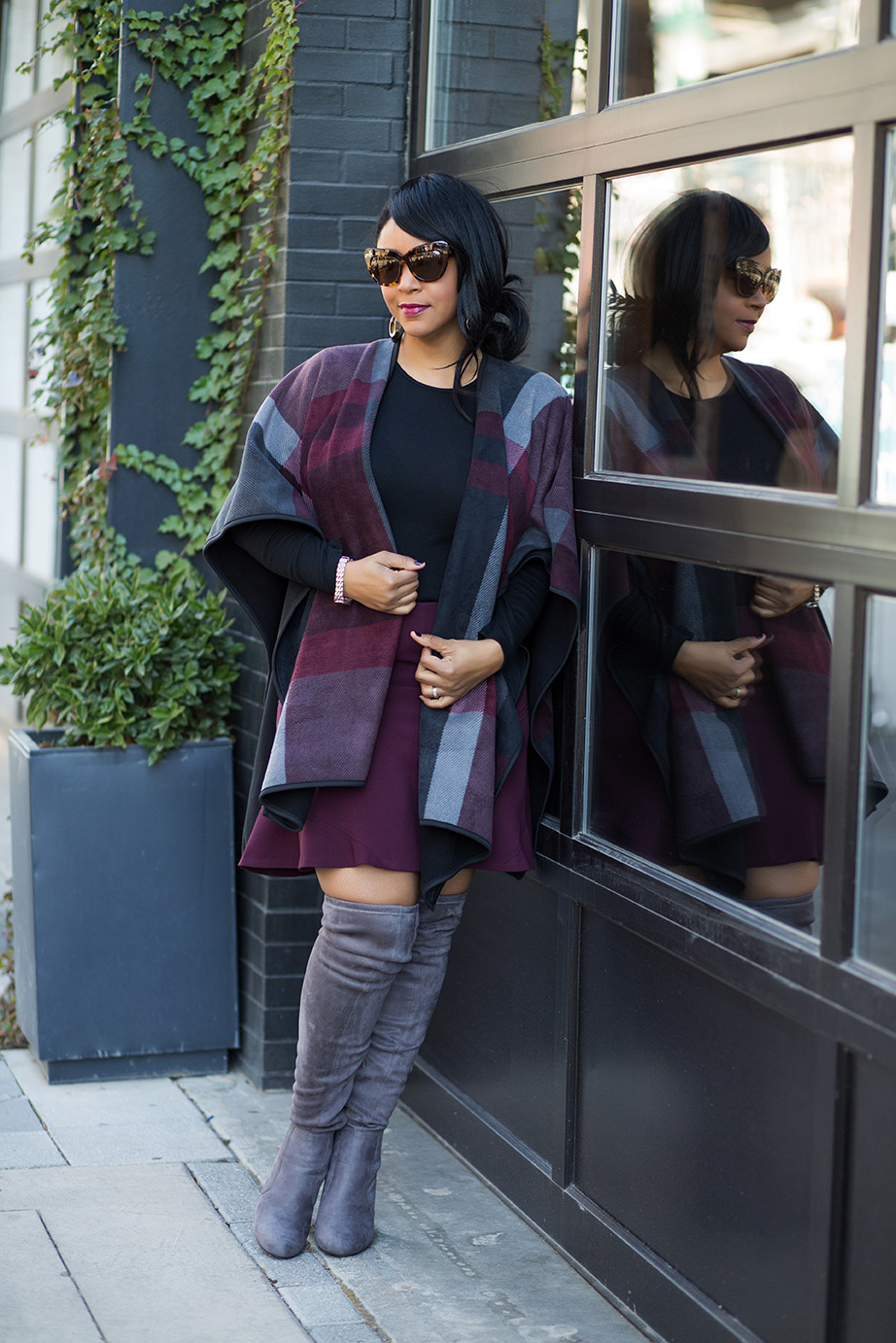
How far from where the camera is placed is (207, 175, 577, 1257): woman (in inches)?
105

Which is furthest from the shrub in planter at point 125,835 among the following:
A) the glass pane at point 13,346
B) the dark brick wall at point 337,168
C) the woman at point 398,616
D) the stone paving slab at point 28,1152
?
the glass pane at point 13,346

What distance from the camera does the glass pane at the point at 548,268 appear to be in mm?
2930

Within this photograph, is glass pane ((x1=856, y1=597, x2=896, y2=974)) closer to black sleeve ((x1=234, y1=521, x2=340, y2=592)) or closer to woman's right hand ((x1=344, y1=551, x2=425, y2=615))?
woman's right hand ((x1=344, y1=551, x2=425, y2=615))

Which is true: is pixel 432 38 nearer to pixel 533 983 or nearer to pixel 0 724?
pixel 533 983

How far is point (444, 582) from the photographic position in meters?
2.67

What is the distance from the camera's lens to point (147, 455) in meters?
3.92

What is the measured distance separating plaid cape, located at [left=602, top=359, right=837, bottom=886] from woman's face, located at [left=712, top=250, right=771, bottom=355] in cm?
4

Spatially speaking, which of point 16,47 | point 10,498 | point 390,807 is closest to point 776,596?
point 390,807

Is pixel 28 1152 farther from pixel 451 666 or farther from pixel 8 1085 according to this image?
pixel 451 666

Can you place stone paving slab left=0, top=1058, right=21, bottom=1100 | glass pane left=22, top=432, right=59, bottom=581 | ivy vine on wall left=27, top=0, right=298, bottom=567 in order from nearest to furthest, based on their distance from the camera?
1. stone paving slab left=0, top=1058, right=21, bottom=1100
2. ivy vine on wall left=27, top=0, right=298, bottom=567
3. glass pane left=22, top=432, right=59, bottom=581

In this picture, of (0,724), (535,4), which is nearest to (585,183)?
(535,4)

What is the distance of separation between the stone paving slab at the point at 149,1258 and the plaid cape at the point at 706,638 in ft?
3.57

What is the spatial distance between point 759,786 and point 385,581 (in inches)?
28.2

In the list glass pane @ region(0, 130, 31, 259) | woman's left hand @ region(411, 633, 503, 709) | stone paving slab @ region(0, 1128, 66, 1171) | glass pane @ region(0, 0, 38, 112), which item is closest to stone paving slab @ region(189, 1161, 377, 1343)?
stone paving slab @ region(0, 1128, 66, 1171)
